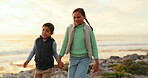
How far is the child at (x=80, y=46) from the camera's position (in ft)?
15.3

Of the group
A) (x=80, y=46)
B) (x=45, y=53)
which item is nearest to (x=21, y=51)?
(x=45, y=53)

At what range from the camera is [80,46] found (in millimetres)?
4711

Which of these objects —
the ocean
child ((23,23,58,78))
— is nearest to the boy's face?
child ((23,23,58,78))

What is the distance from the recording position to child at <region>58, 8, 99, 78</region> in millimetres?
4668

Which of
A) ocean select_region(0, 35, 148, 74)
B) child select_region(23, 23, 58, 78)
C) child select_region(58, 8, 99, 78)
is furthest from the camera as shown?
ocean select_region(0, 35, 148, 74)

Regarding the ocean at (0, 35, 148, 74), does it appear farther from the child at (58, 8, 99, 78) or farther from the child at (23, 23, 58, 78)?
the child at (58, 8, 99, 78)

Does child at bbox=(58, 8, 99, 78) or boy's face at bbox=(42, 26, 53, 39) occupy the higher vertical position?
boy's face at bbox=(42, 26, 53, 39)

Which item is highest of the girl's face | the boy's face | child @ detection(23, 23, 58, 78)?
the girl's face

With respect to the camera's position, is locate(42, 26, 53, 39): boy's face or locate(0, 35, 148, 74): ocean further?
locate(0, 35, 148, 74): ocean

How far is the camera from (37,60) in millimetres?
5078

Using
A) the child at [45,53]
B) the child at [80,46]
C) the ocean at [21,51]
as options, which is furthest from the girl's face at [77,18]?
the ocean at [21,51]

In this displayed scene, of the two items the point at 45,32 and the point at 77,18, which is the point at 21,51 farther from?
the point at 77,18

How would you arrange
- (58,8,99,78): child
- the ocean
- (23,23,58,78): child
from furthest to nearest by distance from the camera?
the ocean, (23,23,58,78): child, (58,8,99,78): child

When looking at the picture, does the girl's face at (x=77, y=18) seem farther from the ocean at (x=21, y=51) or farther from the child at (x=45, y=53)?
the ocean at (x=21, y=51)
